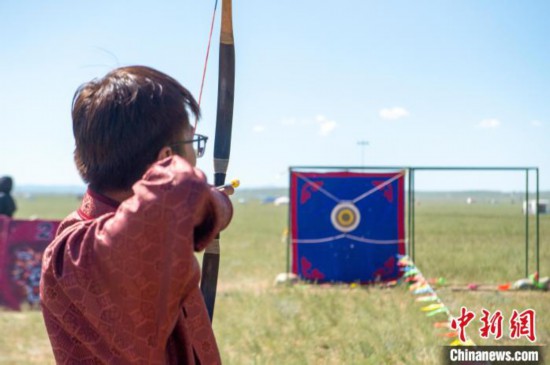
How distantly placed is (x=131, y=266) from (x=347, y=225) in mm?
8598

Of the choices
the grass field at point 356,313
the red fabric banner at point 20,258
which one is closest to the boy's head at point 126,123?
the grass field at point 356,313

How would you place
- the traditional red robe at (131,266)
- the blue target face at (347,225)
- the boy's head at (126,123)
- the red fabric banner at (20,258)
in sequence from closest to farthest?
the traditional red robe at (131,266) < the boy's head at (126,123) < the red fabric banner at (20,258) < the blue target face at (347,225)

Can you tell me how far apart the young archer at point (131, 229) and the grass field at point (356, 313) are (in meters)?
4.00

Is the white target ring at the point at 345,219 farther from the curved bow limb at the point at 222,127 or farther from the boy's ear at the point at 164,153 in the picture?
the boy's ear at the point at 164,153

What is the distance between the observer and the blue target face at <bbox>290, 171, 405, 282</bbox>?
9461 millimetres

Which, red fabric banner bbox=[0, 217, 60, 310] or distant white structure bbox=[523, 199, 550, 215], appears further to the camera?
distant white structure bbox=[523, 199, 550, 215]

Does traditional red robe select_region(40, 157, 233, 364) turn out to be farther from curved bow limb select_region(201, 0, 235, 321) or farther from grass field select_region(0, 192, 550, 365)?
grass field select_region(0, 192, 550, 365)

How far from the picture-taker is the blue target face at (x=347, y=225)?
31.0 feet

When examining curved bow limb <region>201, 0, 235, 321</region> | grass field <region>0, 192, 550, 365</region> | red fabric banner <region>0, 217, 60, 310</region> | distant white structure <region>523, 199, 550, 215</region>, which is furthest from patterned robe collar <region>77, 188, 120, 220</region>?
distant white structure <region>523, 199, 550, 215</region>

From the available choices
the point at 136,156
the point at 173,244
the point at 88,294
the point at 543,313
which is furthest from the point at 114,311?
the point at 543,313

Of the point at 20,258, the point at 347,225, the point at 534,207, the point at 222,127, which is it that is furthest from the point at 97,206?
the point at 534,207

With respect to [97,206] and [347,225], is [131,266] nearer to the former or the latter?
[97,206]

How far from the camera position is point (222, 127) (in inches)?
81.6

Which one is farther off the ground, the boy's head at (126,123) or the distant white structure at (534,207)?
the boy's head at (126,123)
